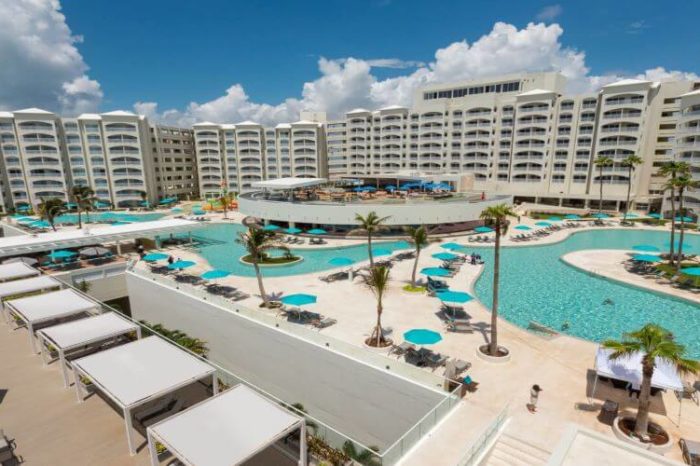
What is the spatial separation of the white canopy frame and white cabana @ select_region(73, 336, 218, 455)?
15293mm

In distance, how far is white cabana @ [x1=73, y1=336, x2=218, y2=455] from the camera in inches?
467

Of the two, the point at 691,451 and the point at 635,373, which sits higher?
the point at 635,373

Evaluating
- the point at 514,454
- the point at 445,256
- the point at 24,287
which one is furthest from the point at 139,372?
the point at 445,256

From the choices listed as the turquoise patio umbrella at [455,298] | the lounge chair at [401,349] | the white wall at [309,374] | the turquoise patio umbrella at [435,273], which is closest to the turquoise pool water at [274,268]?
the white wall at [309,374]

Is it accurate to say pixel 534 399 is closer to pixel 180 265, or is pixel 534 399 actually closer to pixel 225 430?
pixel 225 430

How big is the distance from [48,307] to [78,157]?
3267 inches

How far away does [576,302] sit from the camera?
2717 centimetres

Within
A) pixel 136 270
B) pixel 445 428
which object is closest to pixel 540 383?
pixel 445 428

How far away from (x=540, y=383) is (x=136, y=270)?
3205 centimetres

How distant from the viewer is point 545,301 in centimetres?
2731

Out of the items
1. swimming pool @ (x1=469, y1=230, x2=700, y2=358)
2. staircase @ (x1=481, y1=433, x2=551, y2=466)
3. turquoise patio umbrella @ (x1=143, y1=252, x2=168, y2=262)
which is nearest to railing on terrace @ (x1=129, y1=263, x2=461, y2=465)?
staircase @ (x1=481, y1=433, x2=551, y2=466)

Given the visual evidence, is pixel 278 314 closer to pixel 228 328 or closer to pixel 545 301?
pixel 228 328

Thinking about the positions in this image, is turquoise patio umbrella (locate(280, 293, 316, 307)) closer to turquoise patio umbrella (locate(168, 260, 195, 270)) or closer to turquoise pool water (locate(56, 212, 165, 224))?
turquoise patio umbrella (locate(168, 260, 195, 270))

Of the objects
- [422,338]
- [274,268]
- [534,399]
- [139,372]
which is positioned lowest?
[274,268]
